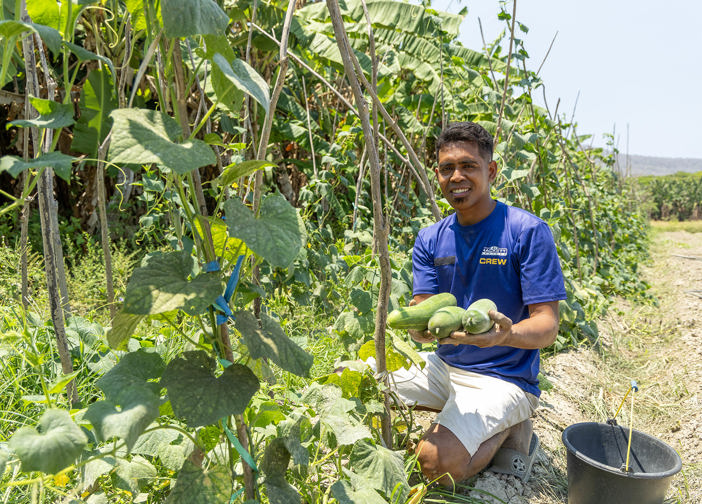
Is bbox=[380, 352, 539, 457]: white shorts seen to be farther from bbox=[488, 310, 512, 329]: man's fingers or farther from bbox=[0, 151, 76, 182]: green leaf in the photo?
bbox=[0, 151, 76, 182]: green leaf

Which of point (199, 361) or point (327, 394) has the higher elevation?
point (199, 361)

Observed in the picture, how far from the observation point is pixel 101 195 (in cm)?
202

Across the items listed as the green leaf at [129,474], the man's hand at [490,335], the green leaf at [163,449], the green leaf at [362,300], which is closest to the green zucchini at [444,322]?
the man's hand at [490,335]

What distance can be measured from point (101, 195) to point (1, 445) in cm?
102

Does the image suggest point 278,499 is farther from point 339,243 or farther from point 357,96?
point 339,243

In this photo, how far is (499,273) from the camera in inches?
87.7

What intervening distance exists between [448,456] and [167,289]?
133cm

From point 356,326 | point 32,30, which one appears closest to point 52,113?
point 32,30

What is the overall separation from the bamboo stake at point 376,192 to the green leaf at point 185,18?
487 mm

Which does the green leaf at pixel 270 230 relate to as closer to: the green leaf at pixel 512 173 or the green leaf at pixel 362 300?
the green leaf at pixel 362 300

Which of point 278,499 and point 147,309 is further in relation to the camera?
point 278,499

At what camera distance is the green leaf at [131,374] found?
41.9 inches

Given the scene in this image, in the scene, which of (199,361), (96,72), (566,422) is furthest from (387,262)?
(566,422)

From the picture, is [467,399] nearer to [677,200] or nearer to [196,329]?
[196,329]
